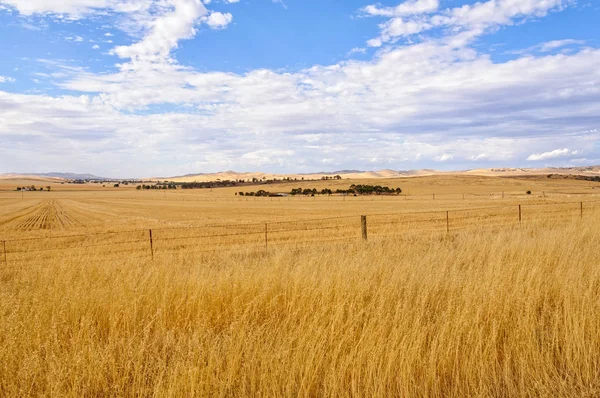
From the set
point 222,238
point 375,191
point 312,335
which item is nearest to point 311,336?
point 312,335

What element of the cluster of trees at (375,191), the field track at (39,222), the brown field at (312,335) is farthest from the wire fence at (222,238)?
the cluster of trees at (375,191)

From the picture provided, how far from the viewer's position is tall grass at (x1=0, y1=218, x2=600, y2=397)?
4043 mm

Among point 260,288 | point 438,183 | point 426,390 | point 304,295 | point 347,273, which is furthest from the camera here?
point 438,183

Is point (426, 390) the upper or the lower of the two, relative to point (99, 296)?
lower

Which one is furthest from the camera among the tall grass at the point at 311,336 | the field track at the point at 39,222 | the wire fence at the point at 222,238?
the field track at the point at 39,222

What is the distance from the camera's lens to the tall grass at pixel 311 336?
404 cm

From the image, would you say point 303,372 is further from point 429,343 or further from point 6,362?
point 6,362

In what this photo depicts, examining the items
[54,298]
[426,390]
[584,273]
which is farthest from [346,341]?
[584,273]

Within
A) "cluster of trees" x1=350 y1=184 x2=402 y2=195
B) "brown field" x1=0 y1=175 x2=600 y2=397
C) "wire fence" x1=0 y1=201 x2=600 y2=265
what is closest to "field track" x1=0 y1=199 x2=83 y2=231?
"wire fence" x1=0 y1=201 x2=600 y2=265

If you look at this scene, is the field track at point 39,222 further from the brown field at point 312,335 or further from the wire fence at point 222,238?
the brown field at point 312,335

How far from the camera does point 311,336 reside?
465 cm

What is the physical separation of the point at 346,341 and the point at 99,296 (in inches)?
141

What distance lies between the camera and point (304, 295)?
591cm

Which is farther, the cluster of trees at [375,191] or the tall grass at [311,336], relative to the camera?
the cluster of trees at [375,191]
